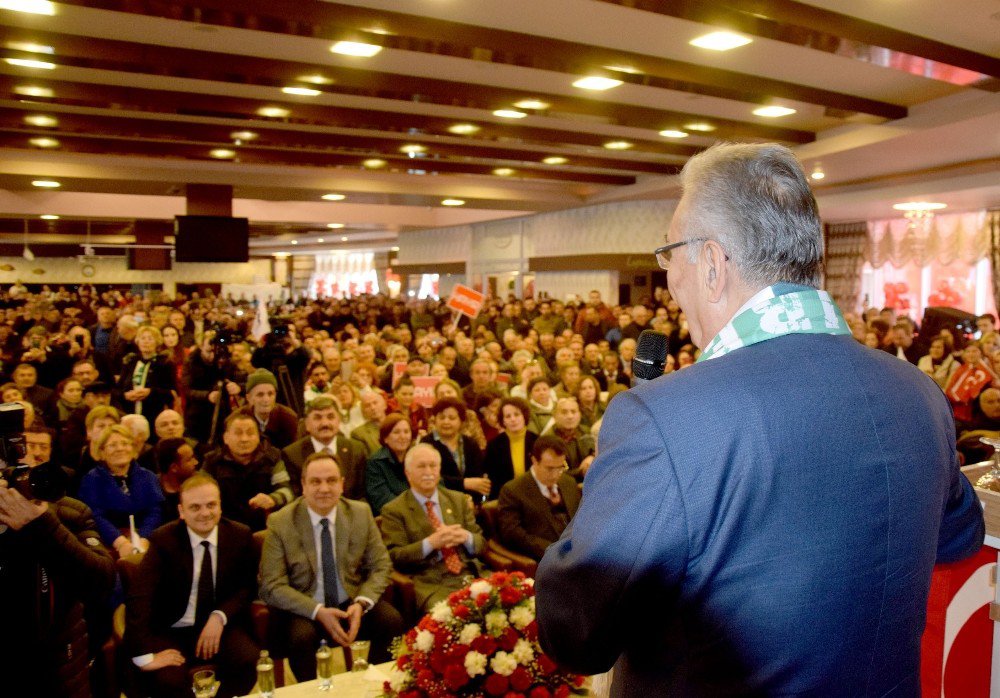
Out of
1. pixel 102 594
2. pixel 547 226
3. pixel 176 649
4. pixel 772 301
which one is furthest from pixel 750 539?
pixel 547 226

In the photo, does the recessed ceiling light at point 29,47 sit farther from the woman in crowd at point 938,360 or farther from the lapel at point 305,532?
the woman in crowd at point 938,360

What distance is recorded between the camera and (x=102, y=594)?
299 centimetres

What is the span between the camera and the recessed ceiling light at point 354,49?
534 centimetres

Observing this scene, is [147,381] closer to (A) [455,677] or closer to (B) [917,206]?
(A) [455,677]

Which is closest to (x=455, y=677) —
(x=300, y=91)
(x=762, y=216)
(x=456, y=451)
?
(x=762, y=216)

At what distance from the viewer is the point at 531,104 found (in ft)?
22.4

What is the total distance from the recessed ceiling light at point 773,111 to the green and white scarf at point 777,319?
7.03 meters

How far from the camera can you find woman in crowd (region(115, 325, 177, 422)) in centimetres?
645

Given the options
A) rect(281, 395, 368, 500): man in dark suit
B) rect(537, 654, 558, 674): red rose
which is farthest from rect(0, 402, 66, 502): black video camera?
rect(281, 395, 368, 500): man in dark suit

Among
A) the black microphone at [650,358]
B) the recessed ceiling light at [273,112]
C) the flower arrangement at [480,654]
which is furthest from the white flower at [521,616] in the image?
the recessed ceiling light at [273,112]

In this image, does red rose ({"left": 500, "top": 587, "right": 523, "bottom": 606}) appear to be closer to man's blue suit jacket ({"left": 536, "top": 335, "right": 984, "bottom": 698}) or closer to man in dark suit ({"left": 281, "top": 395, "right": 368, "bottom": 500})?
man's blue suit jacket ({"left": 536, "top": 335, "right": 984, "bottom": 698})

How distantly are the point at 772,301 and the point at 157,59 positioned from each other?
567 cm

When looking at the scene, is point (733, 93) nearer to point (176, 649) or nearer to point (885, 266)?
point (176, 649)

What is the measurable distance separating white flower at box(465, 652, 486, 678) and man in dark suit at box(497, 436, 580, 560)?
95.7 inches
